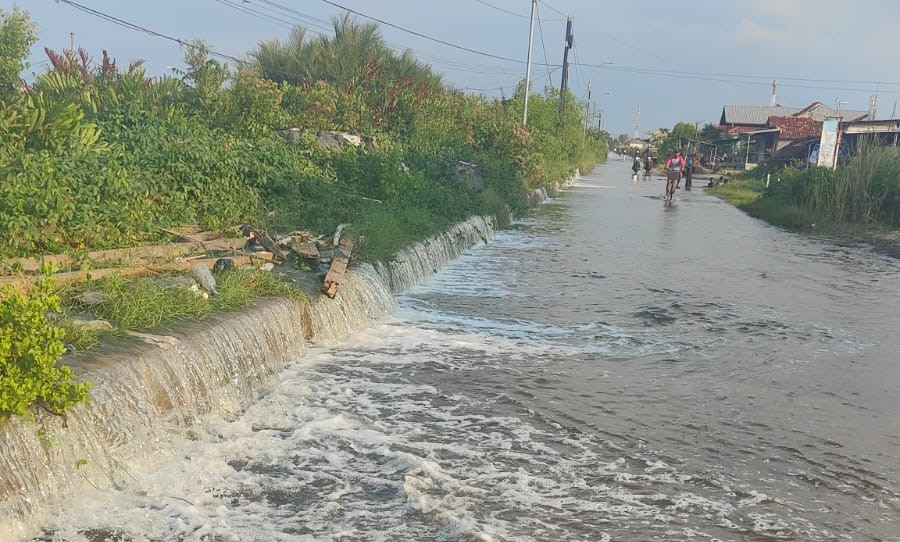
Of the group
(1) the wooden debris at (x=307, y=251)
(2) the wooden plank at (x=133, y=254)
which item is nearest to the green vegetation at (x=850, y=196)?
(1) the wooden debris at (x=307, y=251)

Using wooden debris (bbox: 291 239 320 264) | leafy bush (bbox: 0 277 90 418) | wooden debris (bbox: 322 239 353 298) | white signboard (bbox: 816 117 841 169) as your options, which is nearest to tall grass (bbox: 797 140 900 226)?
white signboard (bbox: 816 117 841 169)

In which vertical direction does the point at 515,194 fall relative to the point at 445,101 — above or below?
below

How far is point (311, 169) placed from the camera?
1385cm

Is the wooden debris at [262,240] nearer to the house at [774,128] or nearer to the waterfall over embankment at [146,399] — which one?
the waterfall over embankment at [146,399]

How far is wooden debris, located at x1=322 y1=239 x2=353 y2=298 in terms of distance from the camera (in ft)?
30.1

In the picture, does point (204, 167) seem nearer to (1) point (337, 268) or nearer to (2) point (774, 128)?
(1) point (337, 268)

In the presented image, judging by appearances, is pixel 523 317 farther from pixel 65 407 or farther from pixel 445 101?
pixel 445 101

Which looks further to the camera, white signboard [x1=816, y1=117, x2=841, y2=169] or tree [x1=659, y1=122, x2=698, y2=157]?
tree [x1=659, y1=122, x2=698, y2=157]

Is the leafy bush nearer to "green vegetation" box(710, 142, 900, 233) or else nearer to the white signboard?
"green vegetation" box(710, 142, 900, 233)

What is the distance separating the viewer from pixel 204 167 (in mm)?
10719

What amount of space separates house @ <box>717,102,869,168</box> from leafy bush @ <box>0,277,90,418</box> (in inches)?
1471

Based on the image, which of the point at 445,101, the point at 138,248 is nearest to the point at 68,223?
the point at 138,248

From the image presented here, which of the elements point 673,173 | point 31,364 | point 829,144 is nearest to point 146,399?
point 31,364

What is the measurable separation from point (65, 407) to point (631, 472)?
3.86m
